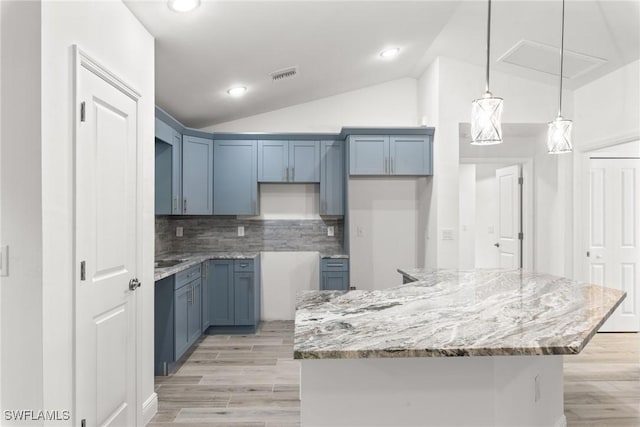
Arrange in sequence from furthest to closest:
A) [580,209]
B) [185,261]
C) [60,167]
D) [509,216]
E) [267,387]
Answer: [509,216]
[580,209]
[185,261]
[267,387]
[60,167]

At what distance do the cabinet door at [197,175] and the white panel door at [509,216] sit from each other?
4.01m

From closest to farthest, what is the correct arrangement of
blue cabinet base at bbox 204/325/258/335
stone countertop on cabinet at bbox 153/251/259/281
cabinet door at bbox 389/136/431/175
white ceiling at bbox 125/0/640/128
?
white ceiling at bbox 125/0/640/128
stone countertop on cabinet at bbox 153/251/259/281
blue cabinet base at bbox 204/325/258/335
cabinet door at bbox 389/136/431/175

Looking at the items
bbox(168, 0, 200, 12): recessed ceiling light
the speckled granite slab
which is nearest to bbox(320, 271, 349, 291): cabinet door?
the speckled granite slab

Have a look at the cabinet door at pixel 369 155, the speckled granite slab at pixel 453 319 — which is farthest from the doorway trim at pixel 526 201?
the speckled granite slab at pixel 453 319

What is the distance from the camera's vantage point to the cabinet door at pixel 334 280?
467 cm

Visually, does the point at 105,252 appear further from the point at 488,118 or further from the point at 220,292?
the point at 220,292

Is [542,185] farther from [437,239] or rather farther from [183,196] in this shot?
[183,196]

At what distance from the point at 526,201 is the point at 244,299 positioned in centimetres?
381

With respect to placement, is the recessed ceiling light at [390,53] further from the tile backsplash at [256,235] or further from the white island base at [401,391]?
the white island base at [401,391]

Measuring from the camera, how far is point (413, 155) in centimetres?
473

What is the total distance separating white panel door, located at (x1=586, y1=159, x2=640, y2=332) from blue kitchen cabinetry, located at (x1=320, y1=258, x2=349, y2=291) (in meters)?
2.84

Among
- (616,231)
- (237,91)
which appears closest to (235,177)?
(237,91)

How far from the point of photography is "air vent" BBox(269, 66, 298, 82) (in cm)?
397

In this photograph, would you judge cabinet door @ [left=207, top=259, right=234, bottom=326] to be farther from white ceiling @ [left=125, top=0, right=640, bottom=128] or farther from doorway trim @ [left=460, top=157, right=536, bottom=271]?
doorway trim @ [left=460, top=157, right=536, bottom=271]
